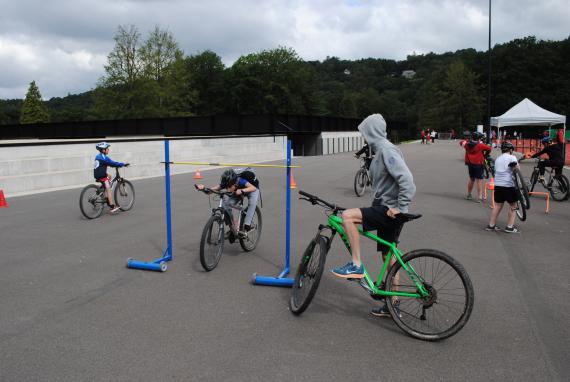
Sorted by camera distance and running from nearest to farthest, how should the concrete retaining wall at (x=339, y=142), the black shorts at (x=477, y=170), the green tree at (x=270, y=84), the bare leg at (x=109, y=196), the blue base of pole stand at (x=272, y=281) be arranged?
the blue base of pole stand at (x=272, y=281) < the bare leg at (x=109, y=196) < the black shorts at (x=477, y=170) < the concrete retaining wall at (x=339, y=142) < the green tree at (x=270, y=84)

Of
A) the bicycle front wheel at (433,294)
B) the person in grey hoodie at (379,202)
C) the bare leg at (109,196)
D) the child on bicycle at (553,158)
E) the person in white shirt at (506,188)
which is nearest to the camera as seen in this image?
the bicycle front wheel at (433,294)

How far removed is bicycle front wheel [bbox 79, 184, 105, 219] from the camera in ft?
33.3

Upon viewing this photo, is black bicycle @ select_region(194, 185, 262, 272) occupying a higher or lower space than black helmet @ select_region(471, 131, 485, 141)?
lower

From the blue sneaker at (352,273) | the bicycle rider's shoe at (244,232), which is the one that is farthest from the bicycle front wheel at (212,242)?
the blue sneaker at (352,273)

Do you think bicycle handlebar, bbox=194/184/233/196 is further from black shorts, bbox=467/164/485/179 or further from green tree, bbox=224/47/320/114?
green tree, bbox=224/47/320/114

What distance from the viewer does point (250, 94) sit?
275 feet

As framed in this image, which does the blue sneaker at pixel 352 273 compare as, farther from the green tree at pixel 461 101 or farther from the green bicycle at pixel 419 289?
the green tree at pixel 461 101

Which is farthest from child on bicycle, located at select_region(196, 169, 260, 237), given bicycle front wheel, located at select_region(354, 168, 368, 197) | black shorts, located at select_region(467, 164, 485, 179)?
black shorts, located at select_region(467, 164, 485, 179)

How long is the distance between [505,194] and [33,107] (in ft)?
292

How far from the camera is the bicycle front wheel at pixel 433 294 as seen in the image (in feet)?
13.4

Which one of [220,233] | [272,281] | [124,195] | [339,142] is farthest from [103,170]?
[339,142]

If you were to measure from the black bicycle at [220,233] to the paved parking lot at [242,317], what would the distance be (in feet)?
0.59

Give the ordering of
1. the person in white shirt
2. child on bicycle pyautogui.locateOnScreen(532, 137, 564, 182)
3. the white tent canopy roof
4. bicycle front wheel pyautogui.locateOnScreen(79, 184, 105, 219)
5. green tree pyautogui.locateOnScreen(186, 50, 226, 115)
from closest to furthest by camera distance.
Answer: the person in white shirt
bicycle front wheel pyautogui.locateOnScreen(79, 184, 105, 219)
child on bicycle pyautogui.locateOnScreen(532, 137, 564, 182)
the white tent canopy roof
green tree pyautogui.locateOnScreen(186, 50, 226, 115)

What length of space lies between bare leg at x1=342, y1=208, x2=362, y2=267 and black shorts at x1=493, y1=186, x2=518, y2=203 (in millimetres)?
5437
